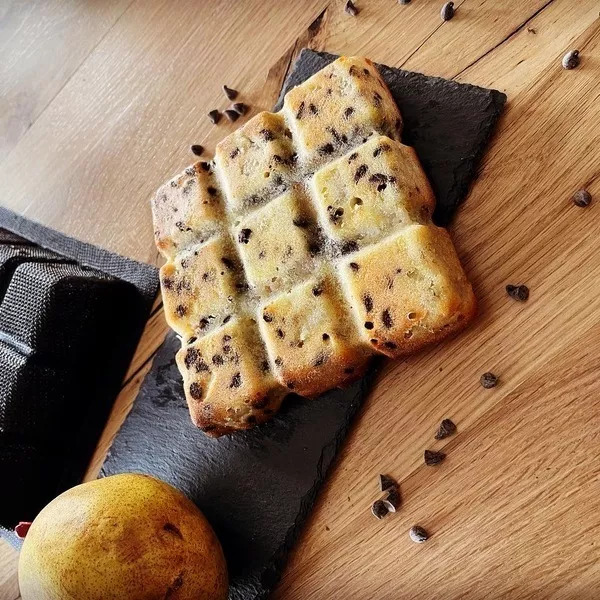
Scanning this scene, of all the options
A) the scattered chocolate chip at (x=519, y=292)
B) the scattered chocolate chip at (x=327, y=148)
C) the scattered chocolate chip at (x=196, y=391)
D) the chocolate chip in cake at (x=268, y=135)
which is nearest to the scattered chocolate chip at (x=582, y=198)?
the scattered chocolate chip at (x=519, y=292)

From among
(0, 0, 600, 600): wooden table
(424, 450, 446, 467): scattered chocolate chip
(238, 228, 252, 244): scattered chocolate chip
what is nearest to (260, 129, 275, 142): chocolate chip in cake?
(238, 228, 252, 244): scattered chocolate chip

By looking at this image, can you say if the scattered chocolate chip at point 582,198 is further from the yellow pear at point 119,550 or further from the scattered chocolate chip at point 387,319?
the yellow pear at point 119,550

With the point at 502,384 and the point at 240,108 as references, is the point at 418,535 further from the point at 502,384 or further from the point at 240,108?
the point at 240,108

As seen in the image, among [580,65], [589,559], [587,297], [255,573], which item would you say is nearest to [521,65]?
[580,65]

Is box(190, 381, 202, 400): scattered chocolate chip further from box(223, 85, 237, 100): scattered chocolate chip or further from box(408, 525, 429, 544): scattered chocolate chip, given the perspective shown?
box(223, 85, 237, 100): scattered chocolate chip

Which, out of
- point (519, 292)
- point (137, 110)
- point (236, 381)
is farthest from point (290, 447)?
point (137, 110)
